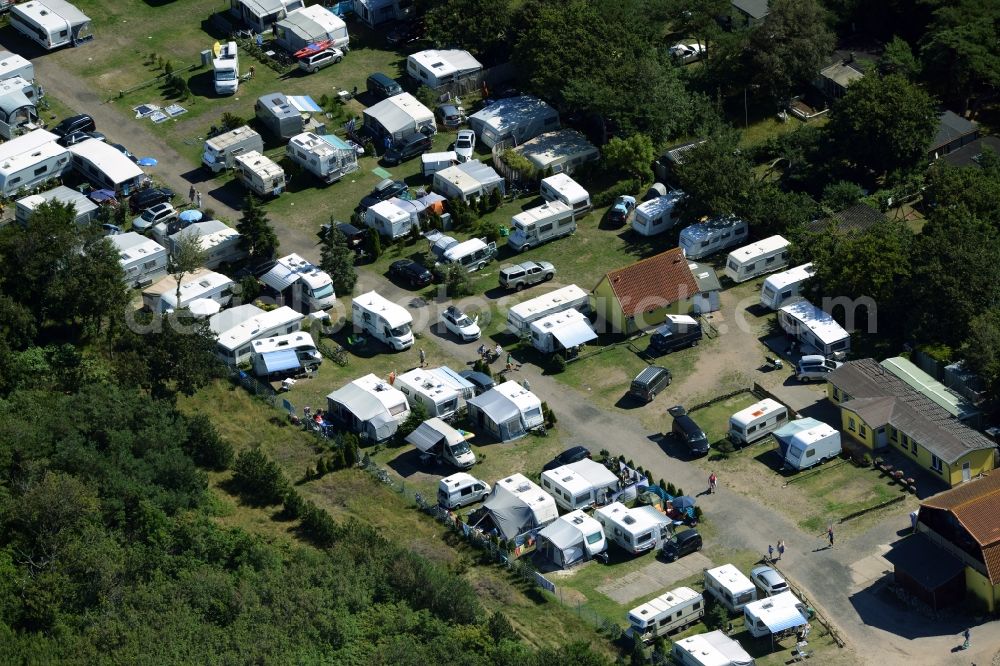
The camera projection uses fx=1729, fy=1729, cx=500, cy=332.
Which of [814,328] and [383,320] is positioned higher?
[814,328]

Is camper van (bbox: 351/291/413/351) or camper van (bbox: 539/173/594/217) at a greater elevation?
camper van (bbox: 539/173/594/217)

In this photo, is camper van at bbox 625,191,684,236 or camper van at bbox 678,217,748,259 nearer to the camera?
camper van at bbox 678,217,748,259

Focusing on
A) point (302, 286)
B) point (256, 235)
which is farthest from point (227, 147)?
point (302, 286)

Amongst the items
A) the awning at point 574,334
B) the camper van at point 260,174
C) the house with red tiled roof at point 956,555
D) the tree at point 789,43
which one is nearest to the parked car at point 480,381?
the awning at point 574,334

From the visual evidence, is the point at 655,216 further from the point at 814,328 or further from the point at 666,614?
the point at 666,614

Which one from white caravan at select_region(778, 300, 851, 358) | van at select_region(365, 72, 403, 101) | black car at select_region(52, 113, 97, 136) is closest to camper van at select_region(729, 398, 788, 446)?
white caravan at select_region(778, 300, 851, 358)

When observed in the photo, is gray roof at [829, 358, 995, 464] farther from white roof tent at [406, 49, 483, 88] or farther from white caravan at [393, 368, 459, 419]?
white roof tent at [406, 49, 483, 88]
